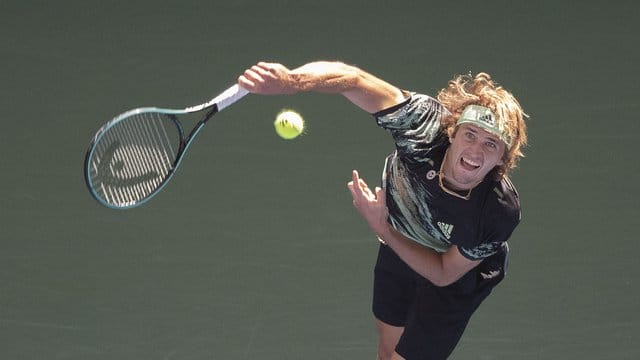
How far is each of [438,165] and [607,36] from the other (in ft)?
11.4

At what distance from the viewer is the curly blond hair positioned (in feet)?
16.7

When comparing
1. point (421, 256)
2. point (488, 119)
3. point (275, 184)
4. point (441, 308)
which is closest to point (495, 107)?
point (488, 119)

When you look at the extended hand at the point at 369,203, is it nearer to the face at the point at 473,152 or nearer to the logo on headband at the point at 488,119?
the face at the point at 473,152

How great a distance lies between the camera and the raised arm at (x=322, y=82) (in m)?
4.53

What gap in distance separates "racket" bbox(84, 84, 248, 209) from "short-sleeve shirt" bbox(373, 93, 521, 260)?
0.64m

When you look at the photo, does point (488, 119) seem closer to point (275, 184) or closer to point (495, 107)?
point (495, 107)

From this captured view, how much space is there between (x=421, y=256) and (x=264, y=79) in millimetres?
1117

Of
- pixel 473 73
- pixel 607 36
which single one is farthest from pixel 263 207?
pixel 607 36

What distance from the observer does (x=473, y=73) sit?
26.0ft

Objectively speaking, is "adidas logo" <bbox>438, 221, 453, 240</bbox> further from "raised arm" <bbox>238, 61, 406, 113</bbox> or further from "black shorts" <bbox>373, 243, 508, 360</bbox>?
"raised arm" <bbox>238, 61, 406, 113</bbox>

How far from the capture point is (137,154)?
495 centimetres

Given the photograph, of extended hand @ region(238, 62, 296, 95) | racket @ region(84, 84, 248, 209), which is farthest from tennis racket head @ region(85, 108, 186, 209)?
extended hand @ region(238, 62, 296, 95)

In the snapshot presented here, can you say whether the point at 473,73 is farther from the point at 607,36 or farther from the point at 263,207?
the point at 263,207

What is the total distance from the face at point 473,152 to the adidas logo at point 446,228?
233 mm
